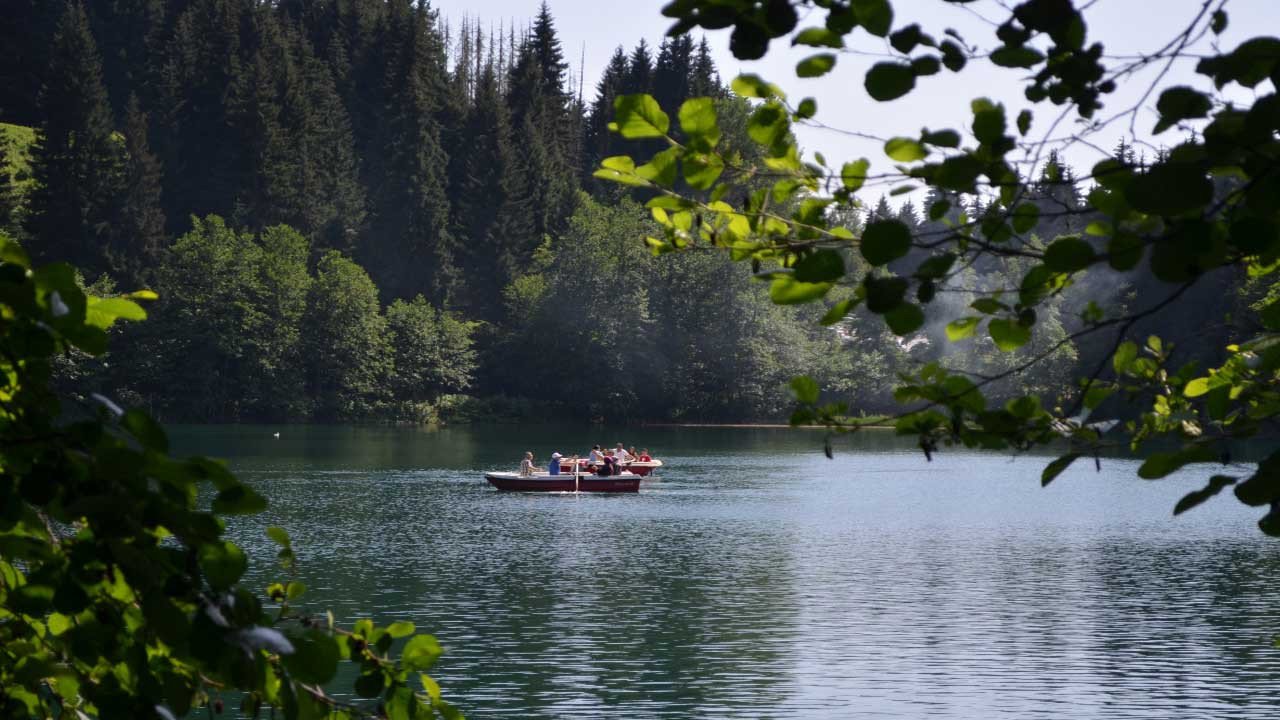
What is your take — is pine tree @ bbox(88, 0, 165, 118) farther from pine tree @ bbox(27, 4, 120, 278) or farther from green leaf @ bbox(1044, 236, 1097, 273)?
green leaf @ bbox(1044, 236, 1097, 273)

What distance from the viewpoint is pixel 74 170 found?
80.5 metres

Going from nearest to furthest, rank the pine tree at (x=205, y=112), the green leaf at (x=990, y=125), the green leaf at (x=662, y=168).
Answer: the green leaf at (x=990, y=125) < the green leaf at (x=662, y=168) < the pine tree at (x=205, y=112)

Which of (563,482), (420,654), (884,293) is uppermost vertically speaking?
(884,293)

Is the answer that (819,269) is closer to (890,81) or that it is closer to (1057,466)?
(890,81)

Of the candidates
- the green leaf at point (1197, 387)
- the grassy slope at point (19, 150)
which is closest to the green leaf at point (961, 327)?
the green leaf at point (1197, 387)

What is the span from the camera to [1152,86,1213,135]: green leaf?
6.73 feet

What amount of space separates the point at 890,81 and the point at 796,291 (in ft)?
1.31

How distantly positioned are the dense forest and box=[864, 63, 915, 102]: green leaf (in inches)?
2251

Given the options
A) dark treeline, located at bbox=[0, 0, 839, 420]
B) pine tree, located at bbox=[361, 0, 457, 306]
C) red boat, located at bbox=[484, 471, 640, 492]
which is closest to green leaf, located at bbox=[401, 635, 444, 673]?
red boat, located at bbox=[484, 471, 640, 492]

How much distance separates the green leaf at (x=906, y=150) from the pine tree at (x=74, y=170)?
265 ft

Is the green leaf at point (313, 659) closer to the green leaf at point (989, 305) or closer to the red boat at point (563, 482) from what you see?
the green leaf at point (989, 305)

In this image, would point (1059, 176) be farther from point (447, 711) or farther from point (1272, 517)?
point (447, 711)

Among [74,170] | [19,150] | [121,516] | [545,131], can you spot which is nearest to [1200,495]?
[121,516]

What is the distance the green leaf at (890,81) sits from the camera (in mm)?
2238
